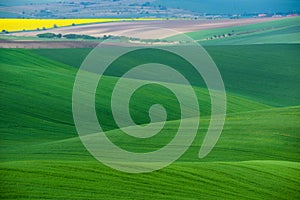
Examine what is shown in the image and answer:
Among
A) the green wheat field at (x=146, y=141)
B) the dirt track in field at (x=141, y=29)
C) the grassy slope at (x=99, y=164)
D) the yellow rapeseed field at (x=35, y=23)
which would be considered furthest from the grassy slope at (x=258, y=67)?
the yellow rapeseed field at (x=35, y=23)

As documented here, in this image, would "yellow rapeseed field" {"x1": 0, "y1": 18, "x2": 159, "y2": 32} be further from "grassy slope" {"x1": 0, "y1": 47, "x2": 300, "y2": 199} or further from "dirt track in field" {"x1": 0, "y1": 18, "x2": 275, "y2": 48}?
"grassy slope" {"x1": 0, "y1": 47, "x2": 300, "y2": 199}

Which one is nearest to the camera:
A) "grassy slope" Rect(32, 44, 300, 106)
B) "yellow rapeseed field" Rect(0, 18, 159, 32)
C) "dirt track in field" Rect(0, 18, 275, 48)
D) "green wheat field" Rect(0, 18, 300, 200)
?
"green wheat field" Rect(0, 18, 300, 200)

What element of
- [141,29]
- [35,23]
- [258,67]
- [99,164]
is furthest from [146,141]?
[35,23]

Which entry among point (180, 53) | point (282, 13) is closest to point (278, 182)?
point (180, 53)

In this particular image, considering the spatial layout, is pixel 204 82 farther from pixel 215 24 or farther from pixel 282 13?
pixel 282 13

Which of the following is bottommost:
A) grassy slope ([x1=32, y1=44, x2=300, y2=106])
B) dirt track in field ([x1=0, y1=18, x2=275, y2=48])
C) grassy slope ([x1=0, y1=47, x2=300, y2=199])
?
grassy slope ([x1=0, y1=47, x2=300, y2=199])

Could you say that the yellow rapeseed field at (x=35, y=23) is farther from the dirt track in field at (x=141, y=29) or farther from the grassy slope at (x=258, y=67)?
the grassy slope at (x=258, y=67)

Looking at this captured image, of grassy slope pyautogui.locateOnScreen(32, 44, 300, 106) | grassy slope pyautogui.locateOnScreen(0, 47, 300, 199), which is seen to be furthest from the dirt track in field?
grassy slope pyautogui.locateOnScreen(0, 47, 300, 199)

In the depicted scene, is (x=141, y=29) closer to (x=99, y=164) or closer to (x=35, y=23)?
(x=35, y=23)

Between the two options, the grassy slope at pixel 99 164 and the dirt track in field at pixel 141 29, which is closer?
the grassy slope at pixel 99 164
